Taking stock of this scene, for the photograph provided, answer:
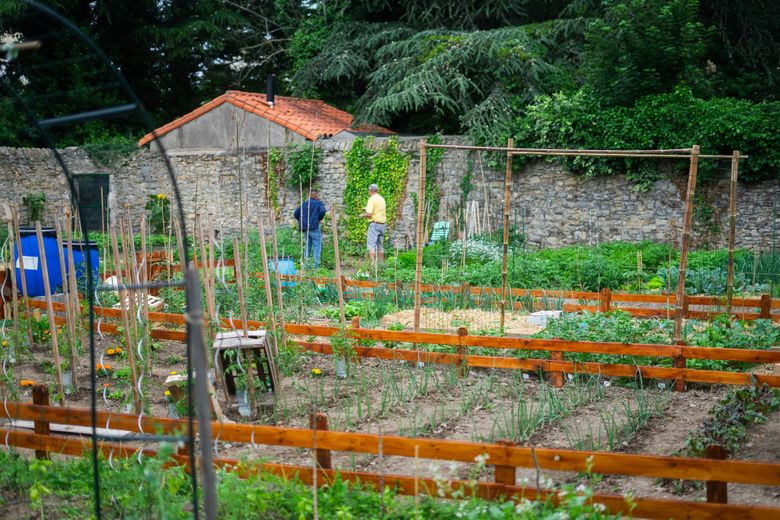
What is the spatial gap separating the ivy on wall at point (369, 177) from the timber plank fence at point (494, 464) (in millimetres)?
11527

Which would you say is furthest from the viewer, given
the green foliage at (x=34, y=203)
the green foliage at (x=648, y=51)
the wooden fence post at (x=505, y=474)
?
the green foliage at (x=34, y=203)

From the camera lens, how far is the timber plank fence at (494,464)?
337 cm

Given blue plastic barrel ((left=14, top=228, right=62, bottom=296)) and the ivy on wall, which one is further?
the ivy on wall

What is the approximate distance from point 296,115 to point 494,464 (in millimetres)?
15006

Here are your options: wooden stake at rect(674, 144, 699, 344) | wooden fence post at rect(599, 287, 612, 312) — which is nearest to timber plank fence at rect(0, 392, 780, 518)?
wooden stake at rect(674, 144, 699, 344)

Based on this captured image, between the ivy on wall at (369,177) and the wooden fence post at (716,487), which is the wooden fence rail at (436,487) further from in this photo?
the ivy on wall at (369,177)

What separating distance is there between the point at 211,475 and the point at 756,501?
2756mm

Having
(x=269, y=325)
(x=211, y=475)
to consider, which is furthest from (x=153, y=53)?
(x=211, y=475)

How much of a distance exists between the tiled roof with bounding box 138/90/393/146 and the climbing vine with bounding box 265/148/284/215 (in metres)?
0.64

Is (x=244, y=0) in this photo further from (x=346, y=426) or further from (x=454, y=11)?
(x=346, y=426)

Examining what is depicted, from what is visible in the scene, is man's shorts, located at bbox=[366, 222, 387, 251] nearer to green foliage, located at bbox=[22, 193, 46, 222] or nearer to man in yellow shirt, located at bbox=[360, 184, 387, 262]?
man in yellow shirt, located at bbox=[360, 184, 387, 262]

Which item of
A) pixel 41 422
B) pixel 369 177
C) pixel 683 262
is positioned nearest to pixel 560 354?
pixel 683 262

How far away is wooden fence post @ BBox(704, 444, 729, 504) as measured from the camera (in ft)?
11.5

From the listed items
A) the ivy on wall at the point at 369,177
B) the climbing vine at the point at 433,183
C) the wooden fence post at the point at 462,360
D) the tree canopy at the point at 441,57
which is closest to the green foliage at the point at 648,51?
the tree canopy at the point at 441,57
